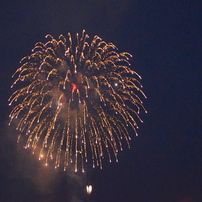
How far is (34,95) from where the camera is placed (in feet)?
121

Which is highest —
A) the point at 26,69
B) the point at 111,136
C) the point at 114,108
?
the point at 26,69

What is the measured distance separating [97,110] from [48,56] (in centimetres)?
715

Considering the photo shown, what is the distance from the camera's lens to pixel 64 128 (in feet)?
125

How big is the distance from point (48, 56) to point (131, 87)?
27.8ft

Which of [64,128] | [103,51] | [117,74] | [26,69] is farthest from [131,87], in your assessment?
[26,69]

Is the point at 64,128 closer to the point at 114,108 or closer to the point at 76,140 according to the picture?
the point at 76,140

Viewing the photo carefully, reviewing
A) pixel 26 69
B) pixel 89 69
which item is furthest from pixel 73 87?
pixel 26 69

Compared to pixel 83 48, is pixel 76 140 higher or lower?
lower

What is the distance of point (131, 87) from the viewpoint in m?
37.0

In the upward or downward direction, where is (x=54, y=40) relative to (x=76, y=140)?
upward

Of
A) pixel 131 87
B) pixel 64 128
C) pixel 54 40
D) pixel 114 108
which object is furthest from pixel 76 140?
pixel 54 40

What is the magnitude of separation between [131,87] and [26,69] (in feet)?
33.4

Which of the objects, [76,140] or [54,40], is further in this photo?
[76,140]

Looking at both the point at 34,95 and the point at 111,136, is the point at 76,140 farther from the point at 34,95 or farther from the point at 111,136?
the point at 34,95
